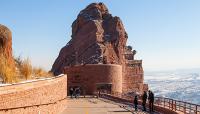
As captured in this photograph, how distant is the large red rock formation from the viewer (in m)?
91.2

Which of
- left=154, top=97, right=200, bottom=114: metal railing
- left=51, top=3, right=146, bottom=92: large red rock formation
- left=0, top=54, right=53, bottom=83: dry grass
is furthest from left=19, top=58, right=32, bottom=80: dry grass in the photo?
left=51, top=3, right=146, bottom=92: large red rock formation

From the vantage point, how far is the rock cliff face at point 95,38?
9106 centimetres

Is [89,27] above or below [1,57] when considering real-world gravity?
above

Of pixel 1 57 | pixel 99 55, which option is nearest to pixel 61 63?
pixel 99 55

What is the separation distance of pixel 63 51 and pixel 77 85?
3900cm

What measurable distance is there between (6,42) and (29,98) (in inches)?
250

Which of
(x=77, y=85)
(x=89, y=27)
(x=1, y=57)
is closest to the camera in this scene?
(x=1, y=57)

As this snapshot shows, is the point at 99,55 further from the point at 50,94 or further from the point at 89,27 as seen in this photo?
the point at 50,94

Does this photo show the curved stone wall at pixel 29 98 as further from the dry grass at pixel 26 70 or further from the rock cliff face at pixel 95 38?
the rock cliff face at pixel 95 38

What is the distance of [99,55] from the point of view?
87.4 m

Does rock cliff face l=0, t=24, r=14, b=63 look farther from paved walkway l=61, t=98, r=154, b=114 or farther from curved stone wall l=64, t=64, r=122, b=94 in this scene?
curved stone wall l=64, t=64, r=122, b=94

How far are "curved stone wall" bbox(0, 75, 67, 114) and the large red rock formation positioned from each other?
63.0 m

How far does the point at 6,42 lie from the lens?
2423 cm

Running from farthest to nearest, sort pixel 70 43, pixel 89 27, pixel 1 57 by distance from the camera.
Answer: pixel 70 43, pixel 89 27, pixel 1 57
